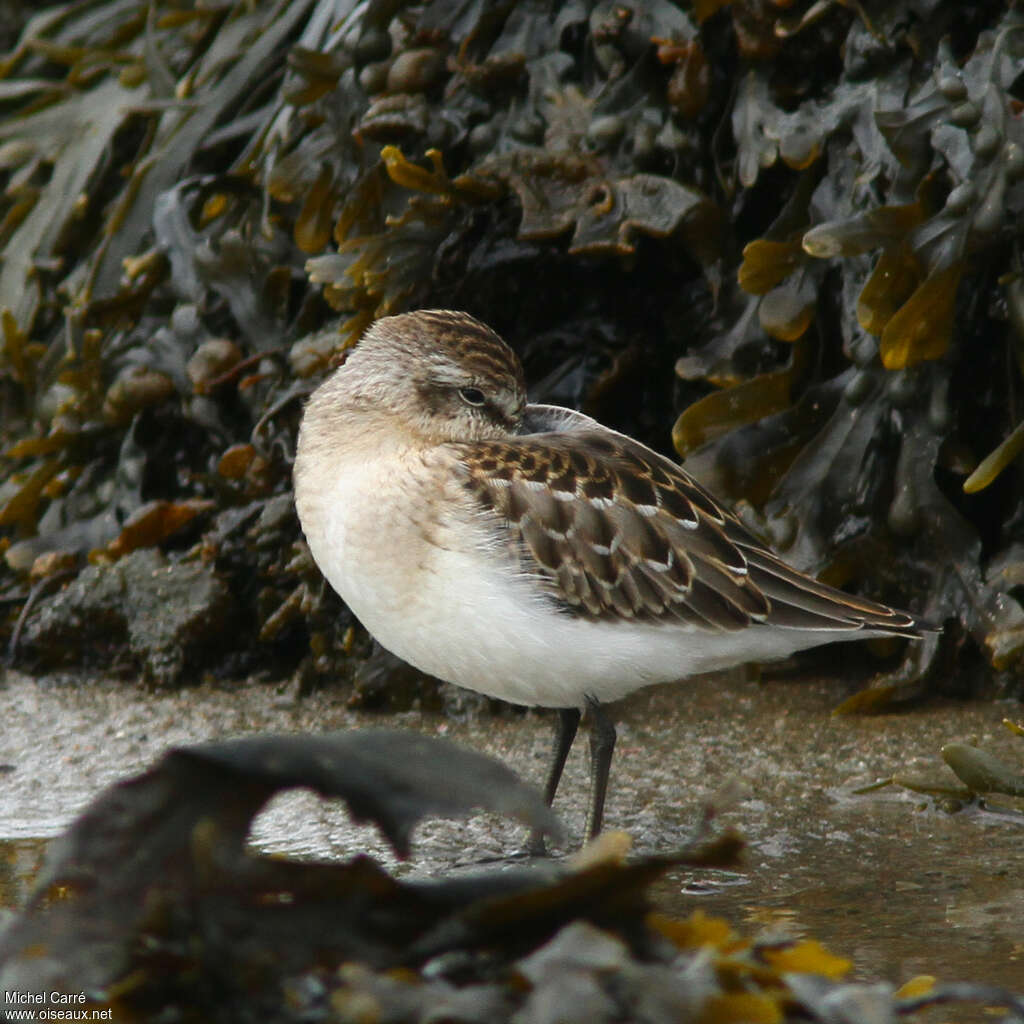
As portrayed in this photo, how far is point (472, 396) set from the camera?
4.12 m

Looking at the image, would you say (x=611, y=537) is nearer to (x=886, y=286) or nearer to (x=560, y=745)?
(x=560, y=745)

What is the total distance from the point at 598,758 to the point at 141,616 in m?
1.98

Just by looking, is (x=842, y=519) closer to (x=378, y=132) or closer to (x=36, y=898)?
(x=378, y=132)

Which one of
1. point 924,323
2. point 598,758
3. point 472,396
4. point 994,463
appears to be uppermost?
point 924,323

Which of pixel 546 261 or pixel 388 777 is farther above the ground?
pixel 546 261

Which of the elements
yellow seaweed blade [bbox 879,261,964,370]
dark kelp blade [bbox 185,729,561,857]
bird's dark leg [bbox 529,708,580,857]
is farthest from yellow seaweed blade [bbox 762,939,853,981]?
yellow seaweed blade [bbox 879,261,964,370]

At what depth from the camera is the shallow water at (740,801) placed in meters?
3.24

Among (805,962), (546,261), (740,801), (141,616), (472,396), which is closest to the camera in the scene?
(805,962)

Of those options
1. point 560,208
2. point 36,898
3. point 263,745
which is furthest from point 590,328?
point 36,898

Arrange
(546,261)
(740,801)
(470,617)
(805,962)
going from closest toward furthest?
1. (805,962)
2. (470,617)
3. (740,801)
4. (546,261)

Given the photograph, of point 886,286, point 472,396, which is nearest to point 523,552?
point 472,396

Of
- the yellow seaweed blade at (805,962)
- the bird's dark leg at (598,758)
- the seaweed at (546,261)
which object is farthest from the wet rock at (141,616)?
the yellow seaweed blade at (805,962)

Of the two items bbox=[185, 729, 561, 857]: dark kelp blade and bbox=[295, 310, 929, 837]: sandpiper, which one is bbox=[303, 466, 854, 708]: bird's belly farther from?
bbox=[185, 729, 561, 857]: dark kelp blade

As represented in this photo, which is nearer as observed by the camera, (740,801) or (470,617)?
(470,617)
